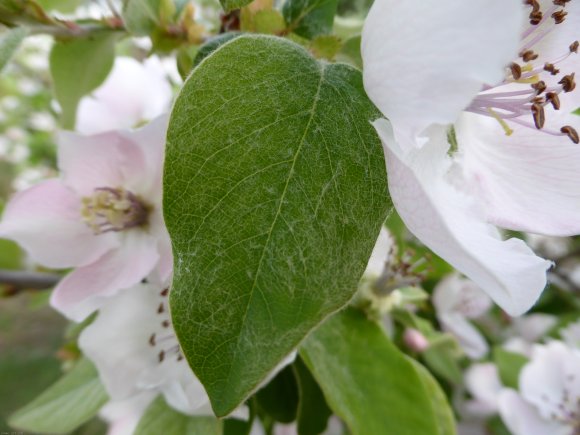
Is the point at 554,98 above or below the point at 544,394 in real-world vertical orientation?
above

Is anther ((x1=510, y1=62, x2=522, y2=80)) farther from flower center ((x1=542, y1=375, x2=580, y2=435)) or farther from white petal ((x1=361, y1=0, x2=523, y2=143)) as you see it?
flower center ((x1=542, y1=375, x2=580, y2=435))

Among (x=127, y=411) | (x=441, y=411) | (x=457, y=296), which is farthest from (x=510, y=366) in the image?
(x=127, y=411)

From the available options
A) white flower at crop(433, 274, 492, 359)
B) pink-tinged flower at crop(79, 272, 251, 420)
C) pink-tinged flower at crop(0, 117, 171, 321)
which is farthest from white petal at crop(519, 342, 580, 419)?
pink-tinged flower at crop(0, 117, 171, 321)

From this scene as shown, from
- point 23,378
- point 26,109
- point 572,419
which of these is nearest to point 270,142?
point 572,419

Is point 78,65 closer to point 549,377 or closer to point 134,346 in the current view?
point 134,346

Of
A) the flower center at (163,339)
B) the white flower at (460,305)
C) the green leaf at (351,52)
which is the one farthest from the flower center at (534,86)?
the white flower at (460,305)

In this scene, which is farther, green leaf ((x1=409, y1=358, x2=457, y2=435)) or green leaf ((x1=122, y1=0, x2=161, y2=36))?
green leaf ((x1=409, y1=358, x2=457, y2=435))

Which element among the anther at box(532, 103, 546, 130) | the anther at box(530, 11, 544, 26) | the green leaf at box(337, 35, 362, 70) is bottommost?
the anther at box(532, 103, 546, 130)
